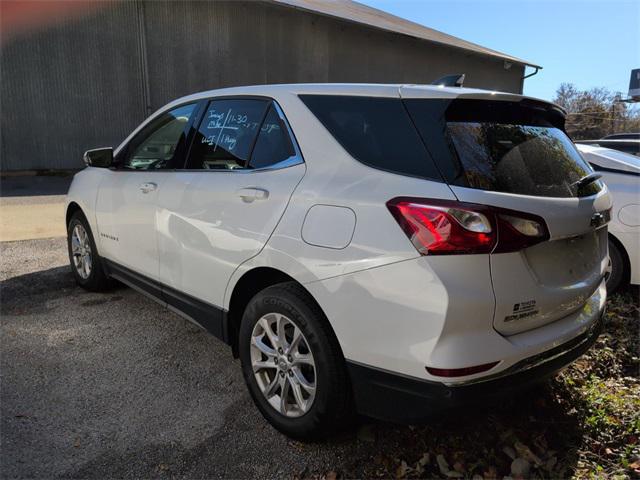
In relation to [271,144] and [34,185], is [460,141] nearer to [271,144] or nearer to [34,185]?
[271,144]

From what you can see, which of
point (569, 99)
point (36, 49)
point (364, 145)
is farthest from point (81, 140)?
point (569, 99)

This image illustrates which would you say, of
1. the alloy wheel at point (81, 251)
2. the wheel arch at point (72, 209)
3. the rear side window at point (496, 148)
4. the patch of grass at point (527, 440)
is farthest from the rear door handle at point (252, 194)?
the wheel arch at point (72, 209)

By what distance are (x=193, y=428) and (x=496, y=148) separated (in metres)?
2.15

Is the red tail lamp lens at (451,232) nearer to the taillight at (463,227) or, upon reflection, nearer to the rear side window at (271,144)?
the taillight at (463,227)

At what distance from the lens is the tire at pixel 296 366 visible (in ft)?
7.38

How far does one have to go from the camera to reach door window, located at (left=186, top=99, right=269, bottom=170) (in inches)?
114

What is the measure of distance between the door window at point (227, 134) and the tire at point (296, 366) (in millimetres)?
898

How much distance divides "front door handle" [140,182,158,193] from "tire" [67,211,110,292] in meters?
1.18

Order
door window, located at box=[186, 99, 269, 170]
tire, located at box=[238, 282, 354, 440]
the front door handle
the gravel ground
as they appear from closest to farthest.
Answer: tire, located at box=[238, 282, 354, 440] → the gravel ground → door window, located at box=[186, 99, 269, 170] → the front door handle

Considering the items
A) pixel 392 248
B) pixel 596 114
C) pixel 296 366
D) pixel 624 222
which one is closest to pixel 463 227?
pixel 392 248

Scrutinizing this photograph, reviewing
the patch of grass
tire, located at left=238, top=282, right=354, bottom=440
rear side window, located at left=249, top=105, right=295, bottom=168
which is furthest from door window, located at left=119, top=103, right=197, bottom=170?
the patch of grass

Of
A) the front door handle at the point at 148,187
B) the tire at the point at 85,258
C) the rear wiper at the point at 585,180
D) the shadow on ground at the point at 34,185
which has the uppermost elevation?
the rear wiper at the point at 585,180

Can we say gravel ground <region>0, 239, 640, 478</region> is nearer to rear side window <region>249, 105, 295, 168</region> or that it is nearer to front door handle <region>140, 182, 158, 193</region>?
front door handle <region>140, 182, 158, 193</region>

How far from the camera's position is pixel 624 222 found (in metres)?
4.21
